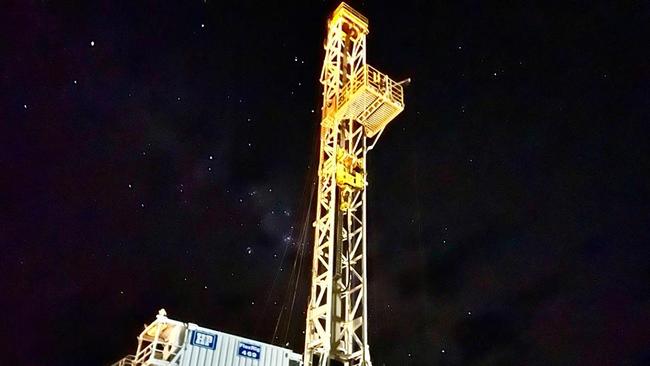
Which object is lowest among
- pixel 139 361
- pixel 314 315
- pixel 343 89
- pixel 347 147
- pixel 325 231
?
pixel 139 361

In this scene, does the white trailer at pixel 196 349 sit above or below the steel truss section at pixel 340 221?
below

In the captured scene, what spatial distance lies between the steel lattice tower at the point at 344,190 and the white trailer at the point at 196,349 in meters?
1.67

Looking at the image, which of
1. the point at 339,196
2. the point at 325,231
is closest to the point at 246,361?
the point at 325,231

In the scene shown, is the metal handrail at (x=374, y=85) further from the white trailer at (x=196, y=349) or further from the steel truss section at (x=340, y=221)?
the white trailer at (x=196, y=349)

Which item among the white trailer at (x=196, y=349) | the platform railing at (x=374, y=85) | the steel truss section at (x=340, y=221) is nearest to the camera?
the white trailer at (x=196, y=349)

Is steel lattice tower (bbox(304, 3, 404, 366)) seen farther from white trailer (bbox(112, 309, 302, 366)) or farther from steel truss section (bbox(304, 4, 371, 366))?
white trailer (bbox(112, 309, 302, 366))

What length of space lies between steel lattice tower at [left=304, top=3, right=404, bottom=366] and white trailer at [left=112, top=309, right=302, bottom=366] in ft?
5.48

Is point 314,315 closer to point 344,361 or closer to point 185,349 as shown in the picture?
point 344,361

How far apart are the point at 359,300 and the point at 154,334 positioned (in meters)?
7.08

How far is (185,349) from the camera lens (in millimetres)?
20766

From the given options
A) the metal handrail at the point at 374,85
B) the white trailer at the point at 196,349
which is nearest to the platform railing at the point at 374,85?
the metal handrail at the point at 374,85

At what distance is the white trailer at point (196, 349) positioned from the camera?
20.7 m

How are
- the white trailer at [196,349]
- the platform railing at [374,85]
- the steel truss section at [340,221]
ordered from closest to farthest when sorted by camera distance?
the white trailer at [196,349] < the steel truss section at [340,221] < the platform railing at [374,85]

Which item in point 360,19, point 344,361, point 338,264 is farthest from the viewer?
point 360,19
